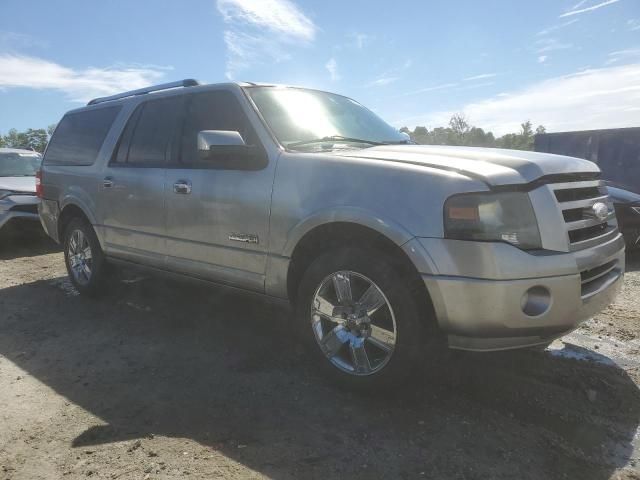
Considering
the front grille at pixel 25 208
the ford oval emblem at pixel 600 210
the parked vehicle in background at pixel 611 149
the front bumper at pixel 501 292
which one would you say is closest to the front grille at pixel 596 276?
the front bumper at pixel 501 292

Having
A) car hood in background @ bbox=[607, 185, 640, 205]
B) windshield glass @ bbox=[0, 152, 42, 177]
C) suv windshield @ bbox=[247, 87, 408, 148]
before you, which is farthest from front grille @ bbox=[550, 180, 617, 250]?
windshield glass @ bbox=[0, 152, 42, 177]

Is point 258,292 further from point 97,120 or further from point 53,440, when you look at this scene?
point 97,120

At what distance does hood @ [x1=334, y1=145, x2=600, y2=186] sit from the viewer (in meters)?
2.40

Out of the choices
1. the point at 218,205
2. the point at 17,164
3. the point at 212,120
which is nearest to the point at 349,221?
the point at 218,205

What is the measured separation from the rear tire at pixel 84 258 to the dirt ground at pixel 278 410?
772mm

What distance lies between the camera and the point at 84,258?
4.96 m

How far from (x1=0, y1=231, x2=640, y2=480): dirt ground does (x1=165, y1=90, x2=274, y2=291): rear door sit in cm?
27

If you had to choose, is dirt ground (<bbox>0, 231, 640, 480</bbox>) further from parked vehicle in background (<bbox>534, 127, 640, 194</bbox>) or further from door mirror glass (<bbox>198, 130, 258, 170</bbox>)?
parked vehicle in background (<bbox>534, 127, 640, 194</bbox>)

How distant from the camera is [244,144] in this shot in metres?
3.08

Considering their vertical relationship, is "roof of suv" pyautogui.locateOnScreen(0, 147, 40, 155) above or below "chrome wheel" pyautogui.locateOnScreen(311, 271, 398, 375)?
above

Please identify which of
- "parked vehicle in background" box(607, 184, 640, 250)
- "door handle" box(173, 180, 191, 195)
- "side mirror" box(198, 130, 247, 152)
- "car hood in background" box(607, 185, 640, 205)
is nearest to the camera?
"side mirror" box(198, 130, 247, 152)

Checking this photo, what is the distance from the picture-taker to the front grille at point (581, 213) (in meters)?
2.52

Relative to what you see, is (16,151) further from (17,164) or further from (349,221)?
(349,221)

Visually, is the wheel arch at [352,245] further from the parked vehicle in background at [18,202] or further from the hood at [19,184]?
the hood at [19,184]
